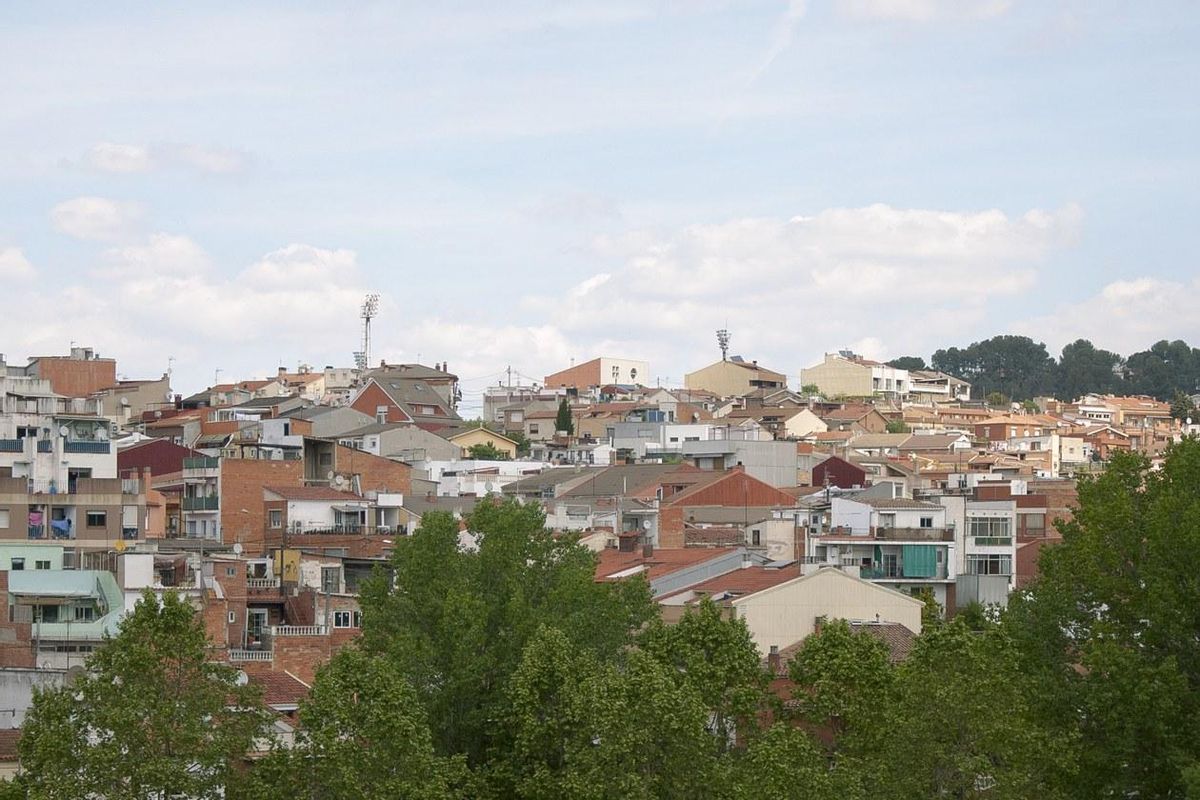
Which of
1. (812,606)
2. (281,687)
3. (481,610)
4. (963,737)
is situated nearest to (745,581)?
(812,606)

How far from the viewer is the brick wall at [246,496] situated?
6838cm

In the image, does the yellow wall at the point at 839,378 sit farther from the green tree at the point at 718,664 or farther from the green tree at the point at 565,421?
the green tree at the point at 718,664

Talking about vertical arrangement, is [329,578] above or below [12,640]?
above

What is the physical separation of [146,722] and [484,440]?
2763 inches

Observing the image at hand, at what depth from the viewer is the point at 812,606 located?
54562mm

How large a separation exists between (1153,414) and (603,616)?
424 ft

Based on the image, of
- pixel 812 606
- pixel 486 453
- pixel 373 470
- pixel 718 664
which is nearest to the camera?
pixel 718 664

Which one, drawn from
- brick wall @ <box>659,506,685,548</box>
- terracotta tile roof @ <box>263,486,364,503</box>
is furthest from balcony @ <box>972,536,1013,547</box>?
terracotta tile roof @ <box>263,486,364,503</box>

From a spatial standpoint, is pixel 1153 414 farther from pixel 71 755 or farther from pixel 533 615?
pixel 71 755

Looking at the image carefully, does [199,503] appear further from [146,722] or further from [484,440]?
[146,722]

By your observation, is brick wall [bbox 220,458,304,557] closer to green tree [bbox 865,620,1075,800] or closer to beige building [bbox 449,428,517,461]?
beige building [bbox 449,428,517,461]

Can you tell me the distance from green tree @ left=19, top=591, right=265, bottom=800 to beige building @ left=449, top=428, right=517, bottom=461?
66424 millimetres

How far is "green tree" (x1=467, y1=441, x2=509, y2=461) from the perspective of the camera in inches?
A: 3932

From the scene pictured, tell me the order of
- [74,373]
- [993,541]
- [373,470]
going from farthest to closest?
[74,373]
[373,470]
[993,541]
